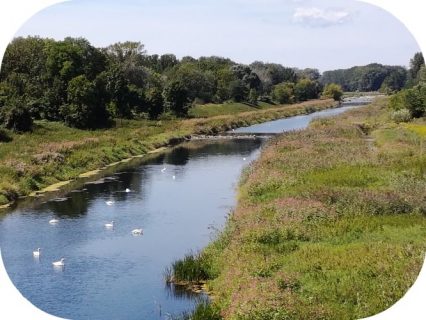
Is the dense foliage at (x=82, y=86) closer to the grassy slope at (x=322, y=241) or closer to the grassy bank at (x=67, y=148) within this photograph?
the grassy bank at (x=67, y=148)

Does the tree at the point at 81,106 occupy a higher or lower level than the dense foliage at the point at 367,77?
lower

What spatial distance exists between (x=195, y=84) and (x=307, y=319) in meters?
66.7

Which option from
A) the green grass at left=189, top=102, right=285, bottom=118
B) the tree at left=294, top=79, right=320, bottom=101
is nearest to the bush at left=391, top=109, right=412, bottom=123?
the green grass at left=189, top=102, right=285, bottom=118

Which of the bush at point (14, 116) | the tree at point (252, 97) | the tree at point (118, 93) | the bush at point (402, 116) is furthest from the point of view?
the tree at point (252, 97)

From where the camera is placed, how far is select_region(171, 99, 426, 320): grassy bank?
11.2 m

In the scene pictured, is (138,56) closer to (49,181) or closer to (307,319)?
(49,181)

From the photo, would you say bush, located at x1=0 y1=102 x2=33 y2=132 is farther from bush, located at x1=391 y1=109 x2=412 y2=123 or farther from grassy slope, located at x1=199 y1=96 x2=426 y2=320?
bush, located at x1=391 y1=109 x2=412 y2=123

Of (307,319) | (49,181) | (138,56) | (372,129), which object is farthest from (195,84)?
(307,319)

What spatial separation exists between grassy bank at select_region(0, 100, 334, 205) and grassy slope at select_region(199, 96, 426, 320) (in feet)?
33.4

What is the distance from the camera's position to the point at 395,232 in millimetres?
14844

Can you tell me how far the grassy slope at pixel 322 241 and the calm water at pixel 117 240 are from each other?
4.98 ft

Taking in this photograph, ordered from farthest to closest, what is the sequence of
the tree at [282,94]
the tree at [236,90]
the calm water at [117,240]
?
the tree at [282,94], the tree at [236,90], the calm water at [117,240]

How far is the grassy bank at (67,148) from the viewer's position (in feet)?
89.7

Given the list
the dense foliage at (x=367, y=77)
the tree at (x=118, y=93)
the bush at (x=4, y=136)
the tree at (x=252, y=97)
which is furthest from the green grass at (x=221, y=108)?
the dense foliage at (x=367, y=77)
